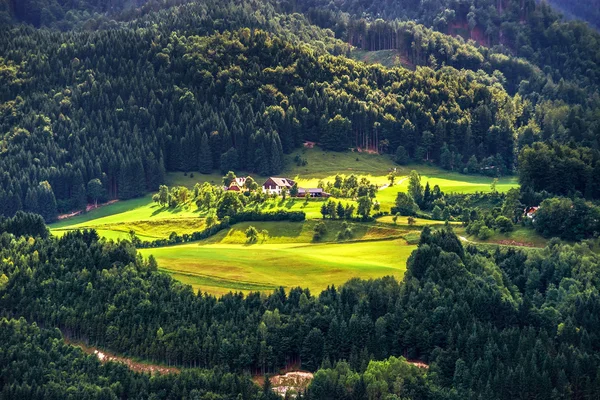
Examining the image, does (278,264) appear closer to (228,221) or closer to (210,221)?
(228,221)

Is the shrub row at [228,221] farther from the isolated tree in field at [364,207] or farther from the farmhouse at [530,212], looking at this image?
the farmhouse at [530,212]

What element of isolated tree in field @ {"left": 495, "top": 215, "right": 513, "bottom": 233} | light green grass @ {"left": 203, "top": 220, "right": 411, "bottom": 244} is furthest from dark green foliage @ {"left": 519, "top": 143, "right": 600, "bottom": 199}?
light green grass @ {"left": 203, "top": 220, "right": 411, "bottom": 244}

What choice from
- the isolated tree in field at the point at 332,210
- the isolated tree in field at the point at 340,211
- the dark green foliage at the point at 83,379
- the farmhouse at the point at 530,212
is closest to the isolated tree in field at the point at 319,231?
the isolated tree in field at the point at 332,210

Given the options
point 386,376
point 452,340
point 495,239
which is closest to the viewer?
point 386,376

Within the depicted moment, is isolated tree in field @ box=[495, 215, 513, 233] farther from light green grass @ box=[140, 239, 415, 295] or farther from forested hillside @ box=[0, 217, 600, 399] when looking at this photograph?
forested hillside @ box=[0, 217, 600, 399]

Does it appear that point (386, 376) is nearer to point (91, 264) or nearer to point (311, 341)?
point (311, 341)

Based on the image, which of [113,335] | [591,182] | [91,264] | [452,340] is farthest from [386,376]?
[591,182]
